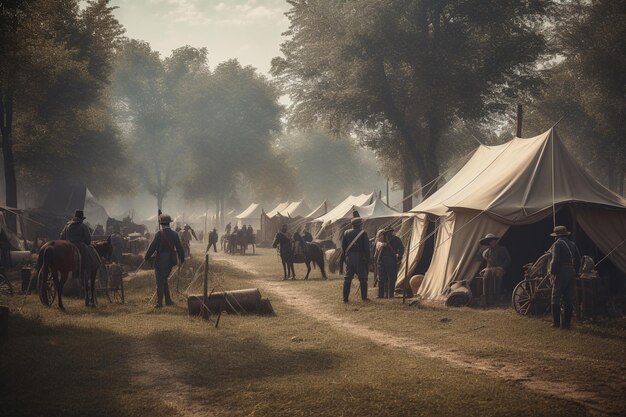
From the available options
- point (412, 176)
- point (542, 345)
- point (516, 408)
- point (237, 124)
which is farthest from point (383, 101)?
point (237, 124)

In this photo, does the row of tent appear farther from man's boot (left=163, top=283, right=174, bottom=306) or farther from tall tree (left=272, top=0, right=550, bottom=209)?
tall tree (left=272, top=0, right=550, bottom=209)

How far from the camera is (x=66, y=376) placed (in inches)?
265

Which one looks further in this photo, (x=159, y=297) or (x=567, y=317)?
(x=159, y=297)

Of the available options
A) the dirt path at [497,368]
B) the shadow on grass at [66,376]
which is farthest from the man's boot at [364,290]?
the shadow on grass at [66,376]

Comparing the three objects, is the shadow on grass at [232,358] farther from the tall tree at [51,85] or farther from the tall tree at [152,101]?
the tall tree at [152,101]

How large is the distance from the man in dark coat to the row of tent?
27.2 feet

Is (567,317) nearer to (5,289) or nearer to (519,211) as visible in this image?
(519,211)

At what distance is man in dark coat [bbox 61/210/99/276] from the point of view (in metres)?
12.9

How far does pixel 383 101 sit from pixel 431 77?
2.98 m

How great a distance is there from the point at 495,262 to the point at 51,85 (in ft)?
80.2

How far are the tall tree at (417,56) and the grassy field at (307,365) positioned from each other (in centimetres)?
1530

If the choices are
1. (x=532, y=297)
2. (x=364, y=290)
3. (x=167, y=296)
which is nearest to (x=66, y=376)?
(x=167, y=296)

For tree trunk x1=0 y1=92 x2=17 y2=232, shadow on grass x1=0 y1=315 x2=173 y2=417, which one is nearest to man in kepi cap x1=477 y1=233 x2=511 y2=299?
shadow on grass x1=0 y1=315 x2=173 y2=417

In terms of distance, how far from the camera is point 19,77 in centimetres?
2497
